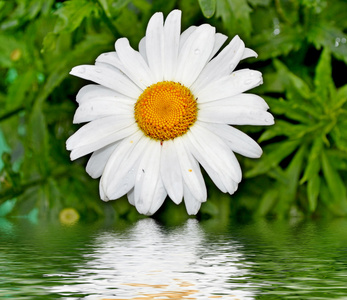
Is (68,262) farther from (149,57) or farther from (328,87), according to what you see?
(328,87)

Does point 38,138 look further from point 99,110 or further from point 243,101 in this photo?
point 243,101

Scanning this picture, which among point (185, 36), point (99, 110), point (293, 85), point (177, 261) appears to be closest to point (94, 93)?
point (99, 110)

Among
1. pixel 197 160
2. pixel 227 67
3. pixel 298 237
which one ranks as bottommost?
pixel 298 237

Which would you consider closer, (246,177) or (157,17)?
(157,17)

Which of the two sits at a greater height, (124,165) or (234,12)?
(234,12)

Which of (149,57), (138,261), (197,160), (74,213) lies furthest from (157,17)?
(74,213)

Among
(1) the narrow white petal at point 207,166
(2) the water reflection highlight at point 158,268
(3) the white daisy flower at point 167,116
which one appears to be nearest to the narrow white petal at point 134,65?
(3) the white daisy flower at point 167,116
